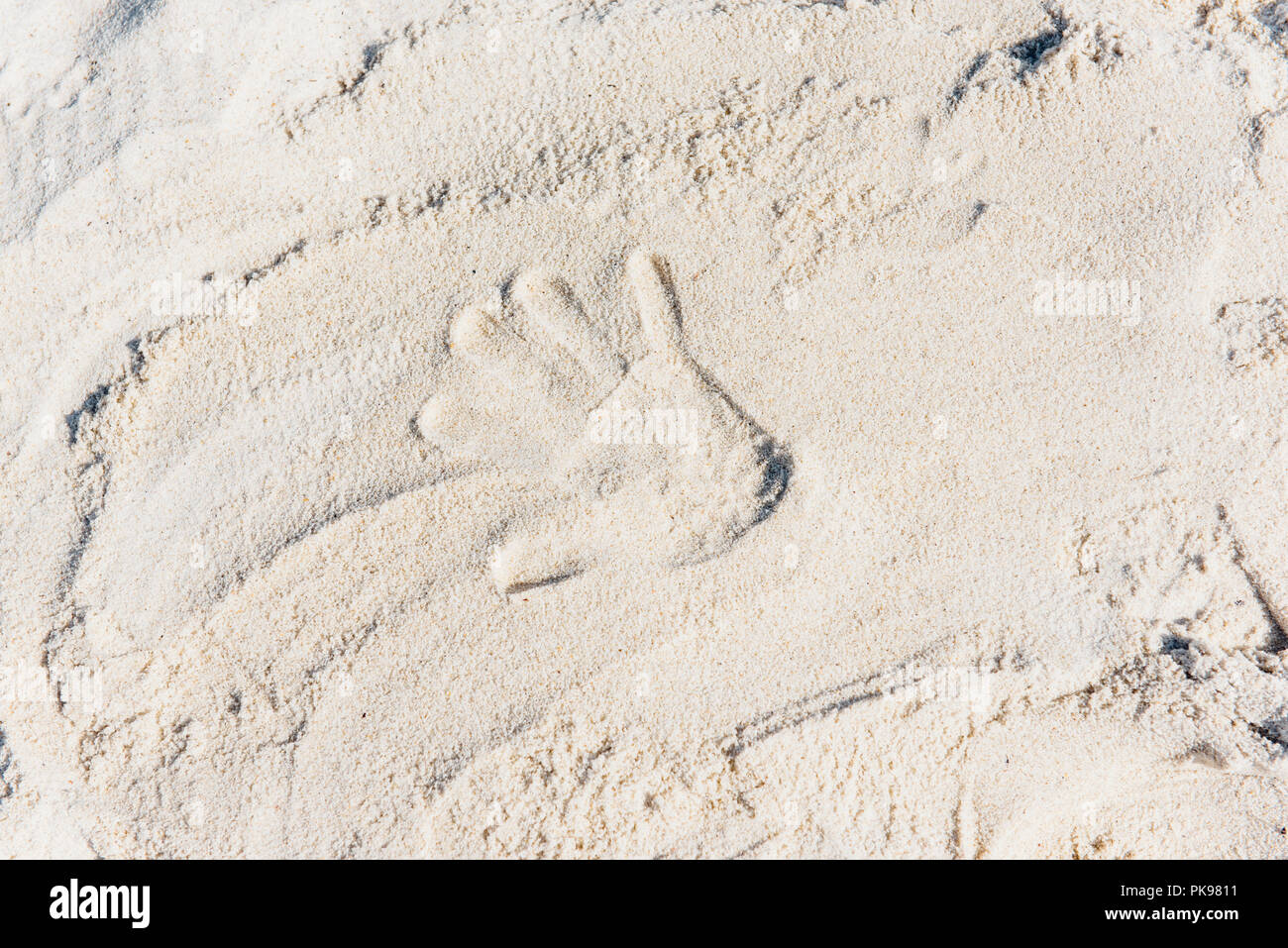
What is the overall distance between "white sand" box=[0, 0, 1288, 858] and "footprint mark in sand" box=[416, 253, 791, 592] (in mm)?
14

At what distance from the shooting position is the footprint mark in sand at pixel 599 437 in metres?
2.73

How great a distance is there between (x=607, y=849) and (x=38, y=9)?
3465 millimetres

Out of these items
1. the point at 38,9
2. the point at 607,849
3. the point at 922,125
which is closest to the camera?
the point at 607,849

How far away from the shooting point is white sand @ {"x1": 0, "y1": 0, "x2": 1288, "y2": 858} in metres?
2.70

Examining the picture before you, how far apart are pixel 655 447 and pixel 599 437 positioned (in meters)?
0.18

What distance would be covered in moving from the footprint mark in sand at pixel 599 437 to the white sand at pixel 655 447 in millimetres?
14

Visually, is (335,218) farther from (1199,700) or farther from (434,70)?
(1199,700)

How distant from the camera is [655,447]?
274cm

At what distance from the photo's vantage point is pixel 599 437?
108 inches

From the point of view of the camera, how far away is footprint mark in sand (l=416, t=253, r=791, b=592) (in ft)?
8.96

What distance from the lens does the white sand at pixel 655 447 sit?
2697mm

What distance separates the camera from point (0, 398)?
288 cm
